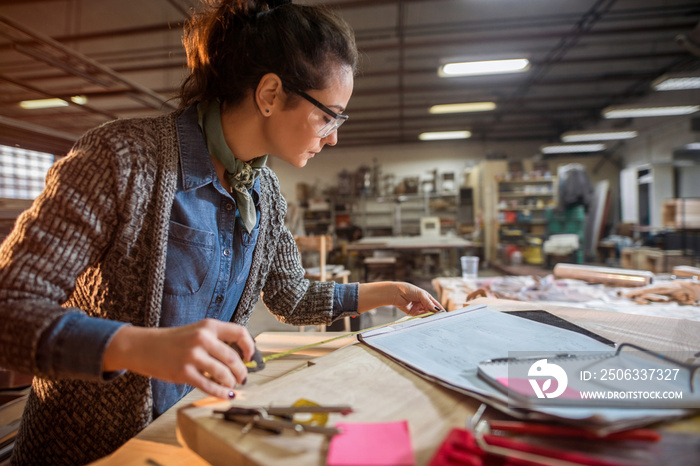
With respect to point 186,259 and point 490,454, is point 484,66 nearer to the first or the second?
point 186,259

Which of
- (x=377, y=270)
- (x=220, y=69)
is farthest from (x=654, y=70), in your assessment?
(x=220, y=69)

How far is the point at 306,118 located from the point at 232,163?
8.9 inches

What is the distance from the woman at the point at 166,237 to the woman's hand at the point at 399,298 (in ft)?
0.04

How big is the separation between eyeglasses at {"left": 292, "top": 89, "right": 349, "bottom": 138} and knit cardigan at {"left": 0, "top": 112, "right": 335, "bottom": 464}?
0.33m

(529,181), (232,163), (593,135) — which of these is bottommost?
(232,163)

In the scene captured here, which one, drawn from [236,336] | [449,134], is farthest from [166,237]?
[449,134]

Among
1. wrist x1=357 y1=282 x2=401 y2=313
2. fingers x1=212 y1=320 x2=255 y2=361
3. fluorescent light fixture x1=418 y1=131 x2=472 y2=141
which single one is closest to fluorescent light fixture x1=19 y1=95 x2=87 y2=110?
fluorescent light fixture x1=418 y1=131 x2=472 y2=141

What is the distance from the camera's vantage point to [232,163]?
38.1 inches

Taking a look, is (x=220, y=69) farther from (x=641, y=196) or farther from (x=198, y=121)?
(x=641, y=196)

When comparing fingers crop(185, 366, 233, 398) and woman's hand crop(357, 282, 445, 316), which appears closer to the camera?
fingers crop(185, 366, 233, 398)

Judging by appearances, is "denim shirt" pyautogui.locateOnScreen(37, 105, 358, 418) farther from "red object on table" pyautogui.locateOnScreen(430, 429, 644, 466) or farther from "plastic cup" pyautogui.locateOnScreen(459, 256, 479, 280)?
"plastic cup" pyautogui.locateOnScreen(459, 256, 479, 280)

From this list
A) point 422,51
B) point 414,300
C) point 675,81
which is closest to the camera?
point 414,300

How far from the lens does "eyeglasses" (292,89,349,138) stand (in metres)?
0.92

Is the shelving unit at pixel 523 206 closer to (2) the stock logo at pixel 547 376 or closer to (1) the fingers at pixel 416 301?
(1) the fingers at pixel 416 301
